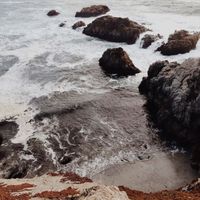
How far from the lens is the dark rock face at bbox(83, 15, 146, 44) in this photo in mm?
53594

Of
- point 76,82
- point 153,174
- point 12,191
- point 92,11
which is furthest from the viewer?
point 92,11

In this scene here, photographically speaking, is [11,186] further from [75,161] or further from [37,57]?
[37,57]

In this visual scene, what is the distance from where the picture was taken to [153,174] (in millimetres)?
26344

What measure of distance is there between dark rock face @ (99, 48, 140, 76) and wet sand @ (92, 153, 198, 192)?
51.9 feet

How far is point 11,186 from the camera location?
22.4 m

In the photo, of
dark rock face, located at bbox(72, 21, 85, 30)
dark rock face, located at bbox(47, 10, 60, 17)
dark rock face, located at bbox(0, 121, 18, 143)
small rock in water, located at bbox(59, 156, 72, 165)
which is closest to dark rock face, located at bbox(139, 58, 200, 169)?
small rock in water, located at bbox(59, 156, 72, 165)

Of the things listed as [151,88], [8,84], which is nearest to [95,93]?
[151,88]

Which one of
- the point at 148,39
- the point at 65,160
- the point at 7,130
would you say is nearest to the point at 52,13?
the point at 148,39

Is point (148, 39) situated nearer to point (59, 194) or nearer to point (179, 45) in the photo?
point (179, 45)

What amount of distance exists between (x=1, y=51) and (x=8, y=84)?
12506 millimetres

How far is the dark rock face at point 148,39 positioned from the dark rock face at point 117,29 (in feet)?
6.57

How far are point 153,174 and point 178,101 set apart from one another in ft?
25.3

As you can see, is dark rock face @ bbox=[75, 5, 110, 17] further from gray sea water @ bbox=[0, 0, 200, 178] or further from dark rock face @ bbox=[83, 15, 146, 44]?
dark rock face @ bbox=[83, 15, 146, 44]

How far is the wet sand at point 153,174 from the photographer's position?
2534 centimetres
